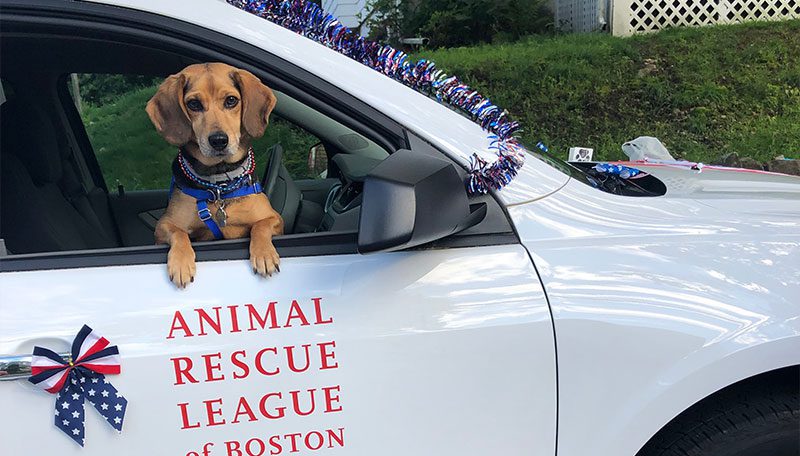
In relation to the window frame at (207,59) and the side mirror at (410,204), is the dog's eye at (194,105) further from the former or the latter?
the side mirror at (410,204)

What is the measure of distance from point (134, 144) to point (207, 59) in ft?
16.1

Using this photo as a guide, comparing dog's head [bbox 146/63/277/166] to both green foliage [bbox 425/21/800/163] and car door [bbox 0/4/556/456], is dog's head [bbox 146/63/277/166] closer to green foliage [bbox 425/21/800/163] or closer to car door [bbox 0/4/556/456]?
car door [bbox 0/4/556/456]

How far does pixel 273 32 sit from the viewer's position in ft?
5.33

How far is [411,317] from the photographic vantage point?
149 centimetres

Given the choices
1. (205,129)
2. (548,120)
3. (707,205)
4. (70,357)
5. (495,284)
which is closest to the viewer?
(70,357)

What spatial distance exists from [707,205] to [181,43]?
1333 mm

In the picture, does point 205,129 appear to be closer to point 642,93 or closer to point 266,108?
point 266,108

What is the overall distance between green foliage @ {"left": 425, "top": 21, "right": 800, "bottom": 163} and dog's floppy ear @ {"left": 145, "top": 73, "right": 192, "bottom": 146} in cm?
483

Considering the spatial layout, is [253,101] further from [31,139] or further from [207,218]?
[31,139]

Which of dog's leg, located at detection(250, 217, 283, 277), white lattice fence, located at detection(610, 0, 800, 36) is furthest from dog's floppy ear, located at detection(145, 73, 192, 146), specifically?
white lattice fence, located at detection(610, 0, 800, 36)

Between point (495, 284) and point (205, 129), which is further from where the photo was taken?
point (205, 129)

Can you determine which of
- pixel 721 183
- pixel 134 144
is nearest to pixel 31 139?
pixel 721 183

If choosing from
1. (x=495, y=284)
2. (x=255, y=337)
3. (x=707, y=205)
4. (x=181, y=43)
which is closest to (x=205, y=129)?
(x=181, y=43)

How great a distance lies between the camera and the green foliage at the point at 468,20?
9.00 m
